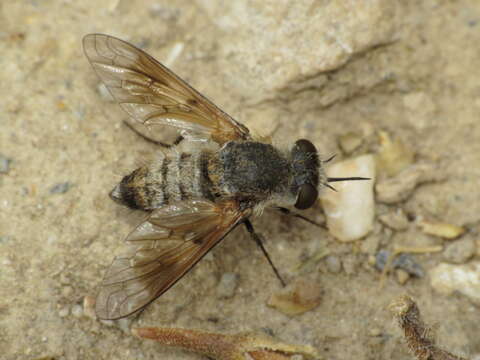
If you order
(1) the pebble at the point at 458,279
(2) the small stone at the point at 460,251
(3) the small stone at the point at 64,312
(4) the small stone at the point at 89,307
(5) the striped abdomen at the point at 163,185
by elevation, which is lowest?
(1) the pebble at the point at 458,279

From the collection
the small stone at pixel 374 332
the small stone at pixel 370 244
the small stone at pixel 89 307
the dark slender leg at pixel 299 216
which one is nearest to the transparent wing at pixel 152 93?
the dark slender leg at pixel 299 216

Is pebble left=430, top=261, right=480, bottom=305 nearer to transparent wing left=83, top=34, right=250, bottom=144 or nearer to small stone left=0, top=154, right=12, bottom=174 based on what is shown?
transparent wing left=83, top=34, right=250, bottom=144

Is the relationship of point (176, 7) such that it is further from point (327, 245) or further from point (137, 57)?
point (327, 245)

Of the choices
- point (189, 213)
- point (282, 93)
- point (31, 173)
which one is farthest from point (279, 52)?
point (31, 173)

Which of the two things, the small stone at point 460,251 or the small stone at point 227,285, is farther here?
the small stone at point 460,251

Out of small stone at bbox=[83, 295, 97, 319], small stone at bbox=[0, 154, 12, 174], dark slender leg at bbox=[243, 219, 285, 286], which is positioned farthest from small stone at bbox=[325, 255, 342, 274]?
small stone at bbox=[0, 154, 12, 174]

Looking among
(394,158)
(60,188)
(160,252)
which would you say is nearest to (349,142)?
(394,158)

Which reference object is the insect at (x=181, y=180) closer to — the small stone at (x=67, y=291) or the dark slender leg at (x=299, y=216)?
the dark slender leg at (x=299, y=216)
